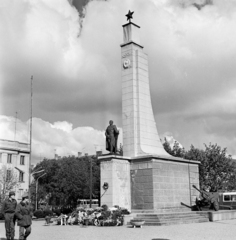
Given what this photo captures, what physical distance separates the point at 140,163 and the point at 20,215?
37.7ft

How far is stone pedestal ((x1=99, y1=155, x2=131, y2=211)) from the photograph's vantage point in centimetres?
2052

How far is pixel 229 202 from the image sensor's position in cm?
4075

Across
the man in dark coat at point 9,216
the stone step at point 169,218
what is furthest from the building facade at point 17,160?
the man in dark coat at point 9,216

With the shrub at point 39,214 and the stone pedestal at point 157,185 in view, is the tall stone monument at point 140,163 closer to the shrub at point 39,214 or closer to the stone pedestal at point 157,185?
the stone pedestal at point 157,185

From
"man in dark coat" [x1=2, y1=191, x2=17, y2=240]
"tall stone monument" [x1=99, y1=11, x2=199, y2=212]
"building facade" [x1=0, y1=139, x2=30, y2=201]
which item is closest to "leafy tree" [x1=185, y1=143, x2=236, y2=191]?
"tall stone monument" [x1=99, y1=11, x2=199, y2=212]

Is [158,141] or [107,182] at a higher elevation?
[158,141]

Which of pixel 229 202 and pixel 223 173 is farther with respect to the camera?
pixel 223 173

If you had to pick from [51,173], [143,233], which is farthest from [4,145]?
[143,233]

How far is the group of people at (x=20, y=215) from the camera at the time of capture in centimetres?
1095

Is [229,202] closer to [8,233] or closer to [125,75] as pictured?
[125,75]

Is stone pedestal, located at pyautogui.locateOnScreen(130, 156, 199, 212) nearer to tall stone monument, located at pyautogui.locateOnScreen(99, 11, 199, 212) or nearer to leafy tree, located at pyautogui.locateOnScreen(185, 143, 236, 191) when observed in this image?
tall stone monument, located at pyautogui.locateOnScreen(99, 11, 199, 212)

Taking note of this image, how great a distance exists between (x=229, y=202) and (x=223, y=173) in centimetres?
406

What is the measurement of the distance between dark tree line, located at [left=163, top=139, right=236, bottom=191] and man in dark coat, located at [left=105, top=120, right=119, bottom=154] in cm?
2144

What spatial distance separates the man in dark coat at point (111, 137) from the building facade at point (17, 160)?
1279 inches
